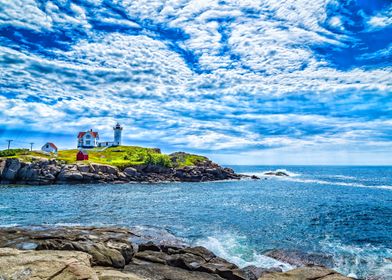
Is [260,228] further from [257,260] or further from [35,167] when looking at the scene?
[35,167]

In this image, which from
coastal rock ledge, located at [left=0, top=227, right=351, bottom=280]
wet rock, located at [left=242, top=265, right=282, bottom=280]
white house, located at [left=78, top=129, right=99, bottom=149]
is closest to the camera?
coastal rock ledge, located at [left=0, top=227, right=351, bottom=280]

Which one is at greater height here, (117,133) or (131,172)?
(117,133)

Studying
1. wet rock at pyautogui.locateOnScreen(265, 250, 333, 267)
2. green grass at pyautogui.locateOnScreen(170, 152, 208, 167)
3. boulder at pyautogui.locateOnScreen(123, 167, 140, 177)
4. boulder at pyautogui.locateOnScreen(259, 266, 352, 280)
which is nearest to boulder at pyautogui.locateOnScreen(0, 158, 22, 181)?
boulder at pyautogui.locateOnScreen(123, 167, 140, 177)

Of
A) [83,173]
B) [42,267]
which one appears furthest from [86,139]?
[42,267]

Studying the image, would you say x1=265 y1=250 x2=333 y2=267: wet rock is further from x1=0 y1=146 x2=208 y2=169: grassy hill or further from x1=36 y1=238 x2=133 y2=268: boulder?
x1=0 y1=146 x2=208 y2=169: grassy hill

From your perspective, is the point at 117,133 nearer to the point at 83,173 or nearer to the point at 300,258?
the point at 83,173

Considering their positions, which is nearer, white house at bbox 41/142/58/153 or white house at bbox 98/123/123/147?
white house at bbox 41/142/58/153

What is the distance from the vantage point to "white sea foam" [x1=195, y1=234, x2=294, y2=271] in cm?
2641

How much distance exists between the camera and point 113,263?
20.0 meters

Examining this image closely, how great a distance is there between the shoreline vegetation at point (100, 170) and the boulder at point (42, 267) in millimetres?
98558

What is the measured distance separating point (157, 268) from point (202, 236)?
48.9ft

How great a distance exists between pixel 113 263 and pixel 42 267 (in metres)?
7.12

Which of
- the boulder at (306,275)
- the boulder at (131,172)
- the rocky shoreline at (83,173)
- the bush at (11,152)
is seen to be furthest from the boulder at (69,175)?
the boulder at (306,275)

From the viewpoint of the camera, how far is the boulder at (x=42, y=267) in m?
12.9
